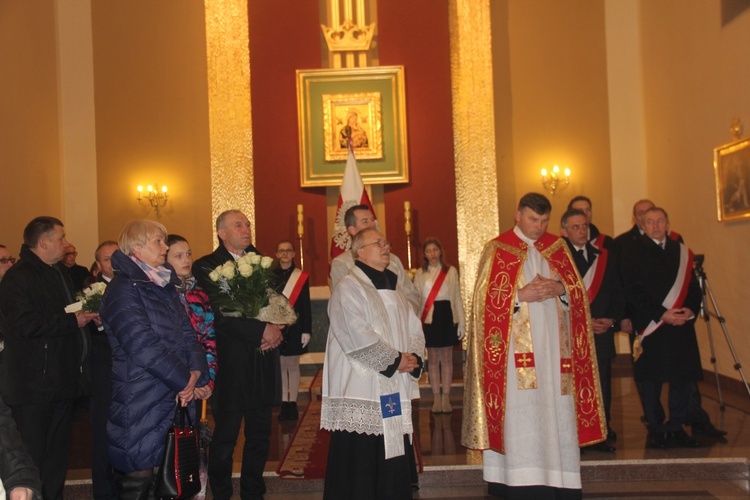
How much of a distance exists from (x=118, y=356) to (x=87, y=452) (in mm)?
3740

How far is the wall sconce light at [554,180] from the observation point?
461 inches

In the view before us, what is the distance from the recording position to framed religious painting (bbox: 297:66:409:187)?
1184 centimetres

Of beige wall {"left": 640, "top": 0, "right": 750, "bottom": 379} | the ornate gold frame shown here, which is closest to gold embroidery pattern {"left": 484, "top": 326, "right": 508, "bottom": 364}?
beige wall {"left": 640, "top": 0, "right": 750, "bottom": 379}

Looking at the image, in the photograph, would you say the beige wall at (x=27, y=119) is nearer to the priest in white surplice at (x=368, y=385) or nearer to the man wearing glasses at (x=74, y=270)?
the man wearing glasses at (x=74, y=270)

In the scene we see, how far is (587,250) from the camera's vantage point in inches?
263

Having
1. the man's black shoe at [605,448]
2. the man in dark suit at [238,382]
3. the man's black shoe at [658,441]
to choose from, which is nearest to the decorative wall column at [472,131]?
the man's black shoe at [658,441]

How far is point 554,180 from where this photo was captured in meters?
11.7

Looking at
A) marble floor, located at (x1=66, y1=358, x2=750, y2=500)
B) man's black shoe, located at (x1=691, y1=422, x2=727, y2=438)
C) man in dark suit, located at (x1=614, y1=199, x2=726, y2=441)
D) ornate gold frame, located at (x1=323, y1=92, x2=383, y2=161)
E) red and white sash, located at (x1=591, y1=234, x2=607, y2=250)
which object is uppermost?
ornate gold frame, located at (x1=323, y1=92, x2=383, y2=161)

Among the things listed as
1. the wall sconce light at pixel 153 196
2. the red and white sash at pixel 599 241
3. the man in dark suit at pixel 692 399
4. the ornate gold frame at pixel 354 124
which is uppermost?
the ornate gold frame at pixel 354 124

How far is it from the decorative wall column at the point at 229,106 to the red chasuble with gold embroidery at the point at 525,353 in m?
7.03

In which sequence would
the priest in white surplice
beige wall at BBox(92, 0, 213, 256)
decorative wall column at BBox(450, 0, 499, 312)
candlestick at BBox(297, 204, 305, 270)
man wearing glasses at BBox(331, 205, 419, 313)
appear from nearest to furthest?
the priest in white surplice → man wearing glasses at BBox(331, 205, 419, 313) → candlestick at BBox(297, 204, 305, 270) → decorative wall column at BBox(450, 0, 499, 312) → beige wall at BBox(92, 0, 213, 256)

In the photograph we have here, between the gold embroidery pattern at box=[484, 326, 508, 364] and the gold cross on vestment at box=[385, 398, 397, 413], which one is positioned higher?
the gold embroidery pattern at box=[484, 326, 508, 364]

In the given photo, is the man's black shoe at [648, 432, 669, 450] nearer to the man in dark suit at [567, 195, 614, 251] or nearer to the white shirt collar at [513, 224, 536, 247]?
the man in dark suit at [567, 195, 614, 251]

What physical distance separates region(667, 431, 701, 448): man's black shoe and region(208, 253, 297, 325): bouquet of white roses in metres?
3.50
